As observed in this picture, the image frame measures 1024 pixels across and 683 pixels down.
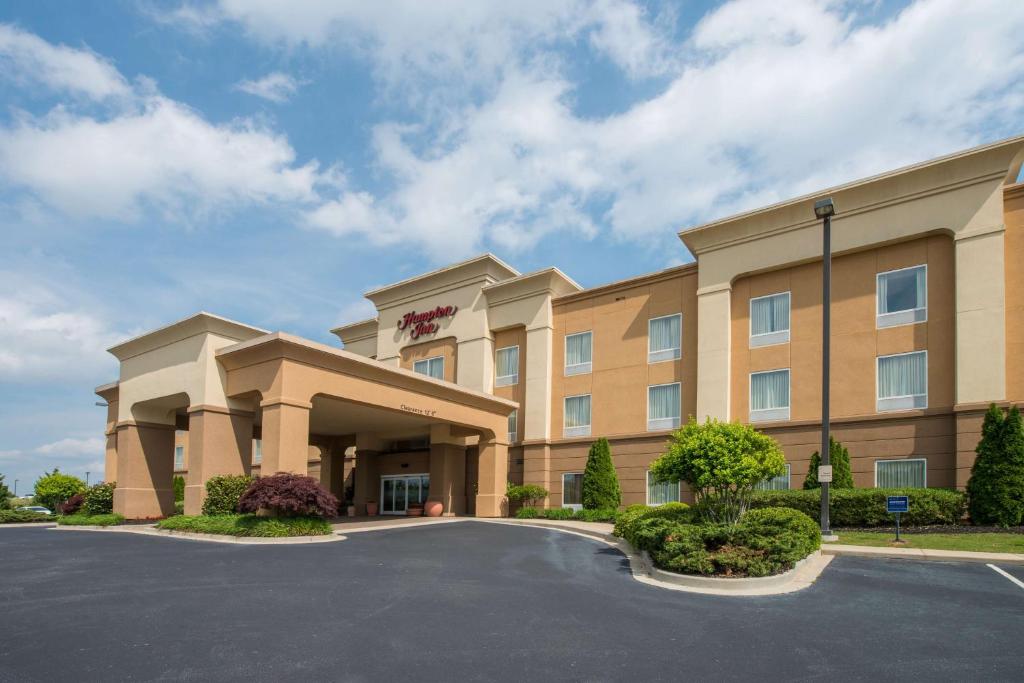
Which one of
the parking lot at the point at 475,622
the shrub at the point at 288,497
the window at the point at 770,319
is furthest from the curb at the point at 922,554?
the shrub at the point at 288,497

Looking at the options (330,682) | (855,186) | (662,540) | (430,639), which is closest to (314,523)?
(662,540)

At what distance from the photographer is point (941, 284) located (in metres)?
24.5

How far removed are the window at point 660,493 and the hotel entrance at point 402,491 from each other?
1127 cm

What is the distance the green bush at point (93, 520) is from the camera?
91.5ft

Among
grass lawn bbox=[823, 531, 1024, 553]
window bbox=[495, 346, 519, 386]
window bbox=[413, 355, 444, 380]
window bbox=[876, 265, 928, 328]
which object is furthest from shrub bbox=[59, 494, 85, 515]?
window bbox=[876, 265, 928, 328]

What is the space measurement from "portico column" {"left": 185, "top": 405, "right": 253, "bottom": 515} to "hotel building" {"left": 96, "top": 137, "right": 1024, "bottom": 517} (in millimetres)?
83

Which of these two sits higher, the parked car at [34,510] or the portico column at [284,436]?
the portico column at [284,436]

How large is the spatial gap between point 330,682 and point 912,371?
24.1 metres

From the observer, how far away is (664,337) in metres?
31.5

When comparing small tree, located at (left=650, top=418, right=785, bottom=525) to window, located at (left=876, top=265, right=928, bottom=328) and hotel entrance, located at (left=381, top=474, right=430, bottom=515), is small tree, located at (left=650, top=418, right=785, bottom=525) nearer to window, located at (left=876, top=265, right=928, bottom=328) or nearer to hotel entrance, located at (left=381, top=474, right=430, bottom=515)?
window, located at (left=876, top=265, right=928, bottom=328)

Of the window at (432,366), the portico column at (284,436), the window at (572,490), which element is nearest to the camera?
the portico column at (284,436)

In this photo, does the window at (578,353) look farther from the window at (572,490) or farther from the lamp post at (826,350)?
the lamp post at (826,350)

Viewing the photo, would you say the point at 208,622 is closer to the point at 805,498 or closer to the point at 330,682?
the point at 330,682

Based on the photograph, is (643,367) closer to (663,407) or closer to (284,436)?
(663,407)
